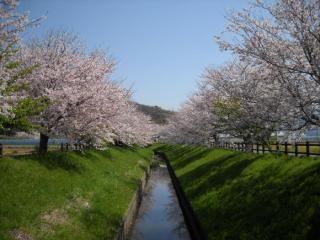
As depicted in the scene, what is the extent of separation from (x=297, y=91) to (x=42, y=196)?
10.7 metres

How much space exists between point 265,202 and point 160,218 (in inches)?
461

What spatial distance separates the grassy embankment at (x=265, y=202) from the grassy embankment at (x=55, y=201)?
14.5 ft

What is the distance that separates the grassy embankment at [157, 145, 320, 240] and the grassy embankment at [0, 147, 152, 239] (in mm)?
4425

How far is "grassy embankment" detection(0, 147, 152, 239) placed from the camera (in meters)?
13.2

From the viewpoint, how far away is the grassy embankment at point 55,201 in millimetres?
13250

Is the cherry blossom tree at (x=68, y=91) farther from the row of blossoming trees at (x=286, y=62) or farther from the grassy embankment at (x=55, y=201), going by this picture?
the row of blossoming trees at (x=286, y=62)

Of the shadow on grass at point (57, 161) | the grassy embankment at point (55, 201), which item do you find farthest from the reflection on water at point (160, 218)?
the shadow on grass at point (57, 161)

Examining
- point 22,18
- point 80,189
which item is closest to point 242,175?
point 80,189

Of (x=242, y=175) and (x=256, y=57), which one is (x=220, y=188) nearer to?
(x=242, y=175)

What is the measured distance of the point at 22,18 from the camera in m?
14.0

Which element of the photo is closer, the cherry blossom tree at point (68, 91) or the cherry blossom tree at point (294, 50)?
the cherry blossom tree at point (294, 50)

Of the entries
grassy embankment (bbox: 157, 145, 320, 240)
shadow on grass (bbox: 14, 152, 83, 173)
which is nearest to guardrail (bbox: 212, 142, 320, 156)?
grassy embankment (bbox: 157, 145, 320, 240)

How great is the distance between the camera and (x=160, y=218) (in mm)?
26312

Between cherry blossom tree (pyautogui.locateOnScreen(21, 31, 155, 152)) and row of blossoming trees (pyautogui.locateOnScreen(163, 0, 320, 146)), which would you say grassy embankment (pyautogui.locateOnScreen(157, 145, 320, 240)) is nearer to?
row of blossoming trees (pyautogui.locateOnScreen(163, 0, 320, 146))
